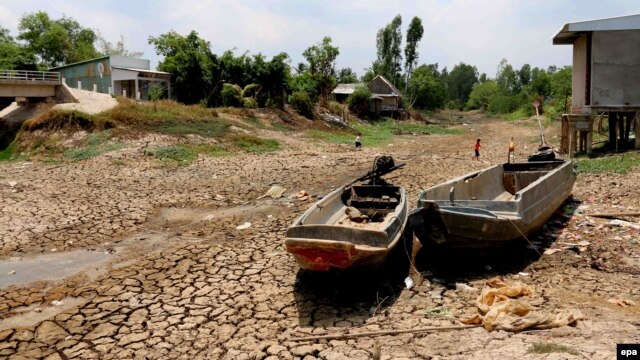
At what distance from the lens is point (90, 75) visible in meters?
30.9

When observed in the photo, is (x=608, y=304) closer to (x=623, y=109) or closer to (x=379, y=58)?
(x=623, y=109)

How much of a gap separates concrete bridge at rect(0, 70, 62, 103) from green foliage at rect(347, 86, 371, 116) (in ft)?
70.3

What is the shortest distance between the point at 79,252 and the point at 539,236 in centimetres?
788

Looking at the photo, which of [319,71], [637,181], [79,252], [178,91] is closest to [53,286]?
[79,252]

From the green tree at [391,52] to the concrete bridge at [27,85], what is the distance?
40.1m

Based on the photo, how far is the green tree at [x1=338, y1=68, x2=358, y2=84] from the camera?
156ft


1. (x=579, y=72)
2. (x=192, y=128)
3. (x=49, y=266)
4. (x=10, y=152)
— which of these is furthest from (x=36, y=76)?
(x=579, y=72)

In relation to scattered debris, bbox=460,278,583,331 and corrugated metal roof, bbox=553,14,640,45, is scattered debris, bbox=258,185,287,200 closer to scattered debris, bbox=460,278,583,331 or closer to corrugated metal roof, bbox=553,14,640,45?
scattered debris, bbox=460,278,583,331

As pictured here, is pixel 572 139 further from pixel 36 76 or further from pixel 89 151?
pixel 36 76

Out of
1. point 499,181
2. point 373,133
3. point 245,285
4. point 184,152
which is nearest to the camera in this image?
point 245,285

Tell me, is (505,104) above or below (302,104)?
above

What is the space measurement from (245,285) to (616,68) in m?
14.0

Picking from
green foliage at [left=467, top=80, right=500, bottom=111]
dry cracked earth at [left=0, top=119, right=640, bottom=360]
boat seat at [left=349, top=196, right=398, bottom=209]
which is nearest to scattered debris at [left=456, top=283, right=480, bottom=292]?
dry cracked earth at [left=0, top=119, right=640, bottom=360]

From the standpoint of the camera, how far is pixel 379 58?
190 feet
